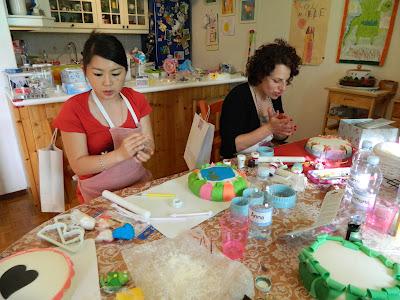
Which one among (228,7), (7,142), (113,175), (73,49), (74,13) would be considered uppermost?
(228,7)

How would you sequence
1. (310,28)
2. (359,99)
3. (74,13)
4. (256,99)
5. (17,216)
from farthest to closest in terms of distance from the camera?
(74,13) < (310,28) < (359,99) < (17,216) < (256,99)

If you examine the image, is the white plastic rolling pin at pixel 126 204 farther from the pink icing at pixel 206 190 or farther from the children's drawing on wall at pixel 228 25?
the children's drawing on wall at pixel 228 25

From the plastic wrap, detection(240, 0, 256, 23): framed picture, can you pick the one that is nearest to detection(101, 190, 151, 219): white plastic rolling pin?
the plastic wrap

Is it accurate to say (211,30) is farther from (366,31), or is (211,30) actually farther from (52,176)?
(52,176)

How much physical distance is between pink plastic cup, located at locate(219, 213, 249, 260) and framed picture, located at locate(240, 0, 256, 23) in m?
3.33

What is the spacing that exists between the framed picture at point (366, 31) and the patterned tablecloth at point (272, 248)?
231 cm

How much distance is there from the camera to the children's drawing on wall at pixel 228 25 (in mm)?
3939

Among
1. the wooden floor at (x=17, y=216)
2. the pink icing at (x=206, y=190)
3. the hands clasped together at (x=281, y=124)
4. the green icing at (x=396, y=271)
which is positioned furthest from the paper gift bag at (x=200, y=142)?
the wooden floor at (x=17, y=216)

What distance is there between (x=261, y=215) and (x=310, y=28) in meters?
2.86

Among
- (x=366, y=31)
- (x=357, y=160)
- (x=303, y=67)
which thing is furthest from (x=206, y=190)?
(x=303, y=67)

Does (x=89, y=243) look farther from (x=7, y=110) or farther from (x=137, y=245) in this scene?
(x=7, y=110)

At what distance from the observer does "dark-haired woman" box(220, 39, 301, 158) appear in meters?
1.58

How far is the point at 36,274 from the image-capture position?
67cm

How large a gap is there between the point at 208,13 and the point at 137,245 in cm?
413
